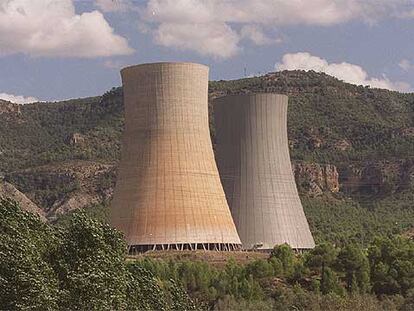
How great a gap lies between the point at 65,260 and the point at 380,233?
36771 millimetres

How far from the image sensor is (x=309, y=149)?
250ft

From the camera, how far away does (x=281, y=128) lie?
37.7 meters

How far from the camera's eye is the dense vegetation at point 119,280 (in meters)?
16.0

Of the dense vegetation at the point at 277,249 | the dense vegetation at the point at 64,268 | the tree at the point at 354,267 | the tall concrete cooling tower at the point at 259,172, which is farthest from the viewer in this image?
the tall concrete cooling tower at the point at 259,172

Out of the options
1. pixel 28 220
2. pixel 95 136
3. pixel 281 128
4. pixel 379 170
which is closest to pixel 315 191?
pixel 379 170

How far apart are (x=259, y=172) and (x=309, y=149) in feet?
130

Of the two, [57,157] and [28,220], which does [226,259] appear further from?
[57,157]

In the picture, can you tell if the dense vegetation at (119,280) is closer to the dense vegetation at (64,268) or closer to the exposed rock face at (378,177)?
the dense vegetation at (64,268)

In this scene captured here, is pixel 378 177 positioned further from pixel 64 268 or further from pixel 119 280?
pixel 64 268

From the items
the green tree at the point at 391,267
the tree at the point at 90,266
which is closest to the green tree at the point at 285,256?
the green tree at the point at 391,267

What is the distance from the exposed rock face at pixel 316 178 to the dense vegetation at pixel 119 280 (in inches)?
1488

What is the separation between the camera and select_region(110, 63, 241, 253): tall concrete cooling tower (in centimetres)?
3186

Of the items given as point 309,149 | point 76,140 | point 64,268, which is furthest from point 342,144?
point 64,268

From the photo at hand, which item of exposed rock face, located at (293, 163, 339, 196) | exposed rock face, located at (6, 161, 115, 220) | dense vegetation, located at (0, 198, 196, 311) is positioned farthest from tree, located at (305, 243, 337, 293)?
exposed rock face, located at (293, 163, 339, 196)
